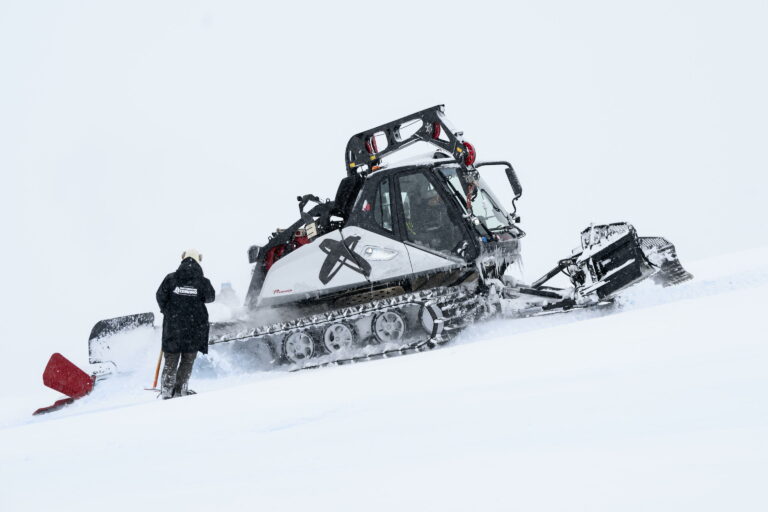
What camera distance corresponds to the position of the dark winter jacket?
714 centimetres

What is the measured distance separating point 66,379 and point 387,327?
14.6 ft

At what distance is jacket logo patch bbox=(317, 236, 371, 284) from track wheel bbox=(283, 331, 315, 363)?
76 centimetres

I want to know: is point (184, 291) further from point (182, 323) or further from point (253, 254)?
point (253, 254)

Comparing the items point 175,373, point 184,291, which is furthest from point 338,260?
point 175,373

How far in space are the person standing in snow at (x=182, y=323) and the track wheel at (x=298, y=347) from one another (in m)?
1.00

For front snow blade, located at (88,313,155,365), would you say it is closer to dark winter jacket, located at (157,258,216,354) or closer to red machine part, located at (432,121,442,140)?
dark winter jacket, located at (157,258,216,354)

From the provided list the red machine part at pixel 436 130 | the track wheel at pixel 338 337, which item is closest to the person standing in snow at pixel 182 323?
→ the track wheel at pixel 338 337

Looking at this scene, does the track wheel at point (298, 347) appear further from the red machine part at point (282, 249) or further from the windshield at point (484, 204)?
the windshield at point (484, 204)

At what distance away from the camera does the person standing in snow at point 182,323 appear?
7148 millimetres

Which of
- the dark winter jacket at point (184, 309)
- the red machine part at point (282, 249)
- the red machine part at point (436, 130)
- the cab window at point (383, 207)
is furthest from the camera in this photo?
the red machine part at point (282, 249)

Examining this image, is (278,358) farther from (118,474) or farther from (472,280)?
(118,474)

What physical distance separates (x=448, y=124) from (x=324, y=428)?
5259 millimetres

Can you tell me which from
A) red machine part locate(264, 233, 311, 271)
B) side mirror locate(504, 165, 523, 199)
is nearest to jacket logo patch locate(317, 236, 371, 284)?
red machine part locate(264, 233, 311, 271)

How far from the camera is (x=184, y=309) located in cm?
718
